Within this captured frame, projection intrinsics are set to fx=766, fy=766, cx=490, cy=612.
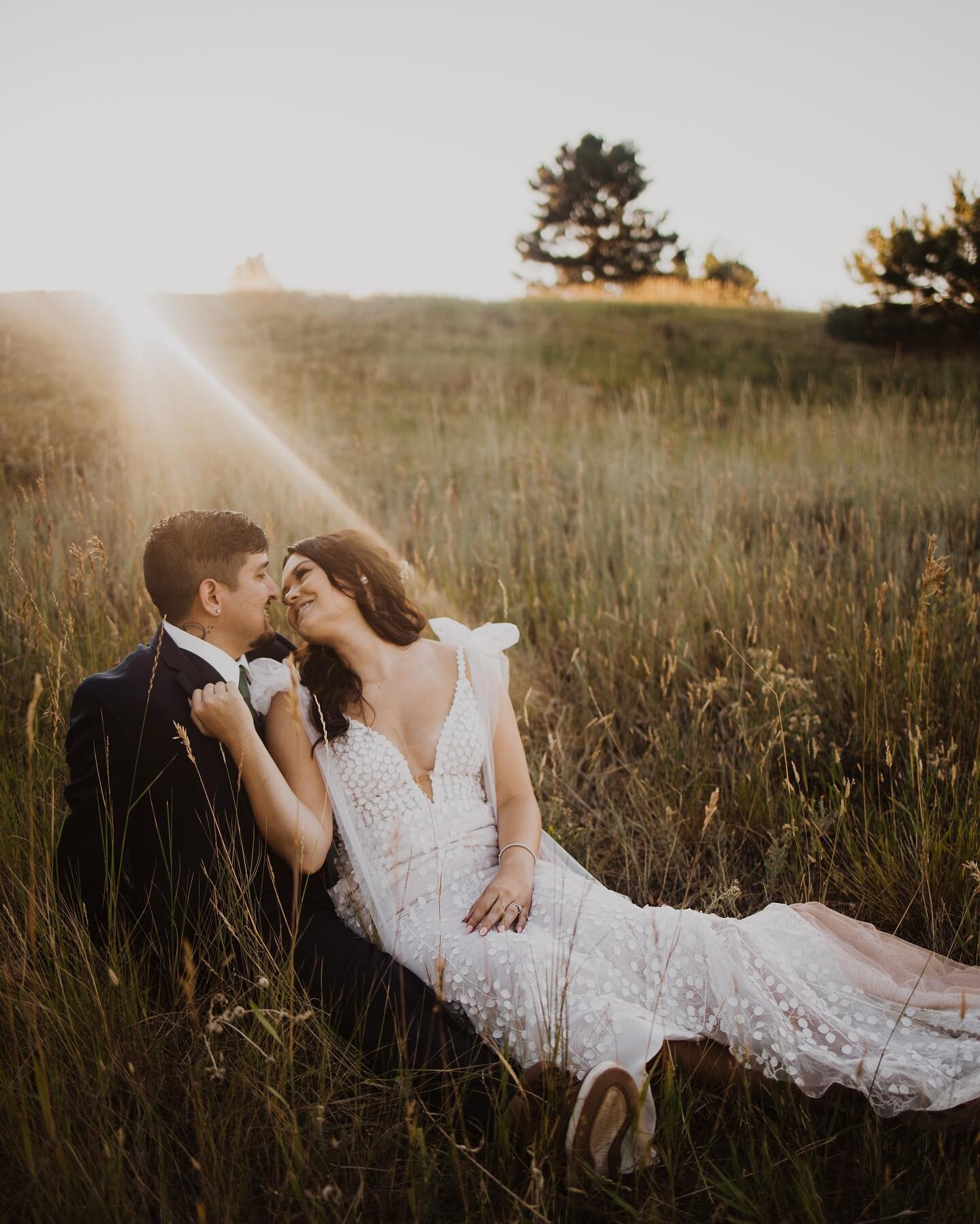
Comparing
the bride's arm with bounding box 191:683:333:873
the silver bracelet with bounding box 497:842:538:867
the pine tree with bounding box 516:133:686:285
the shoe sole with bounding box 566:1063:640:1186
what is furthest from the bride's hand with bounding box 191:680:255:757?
the pine tree with bounding box 516:133:686:285

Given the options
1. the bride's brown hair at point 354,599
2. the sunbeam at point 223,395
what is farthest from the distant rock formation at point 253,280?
the bride's brown hair at point 354,599

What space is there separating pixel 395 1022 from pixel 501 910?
1.39ft

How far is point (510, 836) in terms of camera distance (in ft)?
8.16

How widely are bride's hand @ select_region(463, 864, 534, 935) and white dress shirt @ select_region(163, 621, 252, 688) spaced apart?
0.97m

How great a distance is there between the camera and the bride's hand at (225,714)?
6.88 ft

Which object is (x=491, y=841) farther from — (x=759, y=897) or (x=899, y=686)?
(x=899, y=686)

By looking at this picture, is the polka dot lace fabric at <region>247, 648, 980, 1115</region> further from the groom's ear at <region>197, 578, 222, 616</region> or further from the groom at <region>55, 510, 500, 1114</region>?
the groom's ear at <region>197, 578, 222, 616</region>

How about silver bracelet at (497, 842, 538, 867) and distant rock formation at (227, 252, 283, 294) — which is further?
distant rock formation at (227, 252, 283, 294)

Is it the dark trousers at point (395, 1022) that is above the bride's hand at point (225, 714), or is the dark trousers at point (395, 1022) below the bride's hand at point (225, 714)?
below

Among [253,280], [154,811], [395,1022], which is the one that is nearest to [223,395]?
[154,811]

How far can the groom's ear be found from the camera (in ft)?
7.62

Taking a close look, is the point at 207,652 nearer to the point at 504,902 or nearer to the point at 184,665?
the point at 184,665
